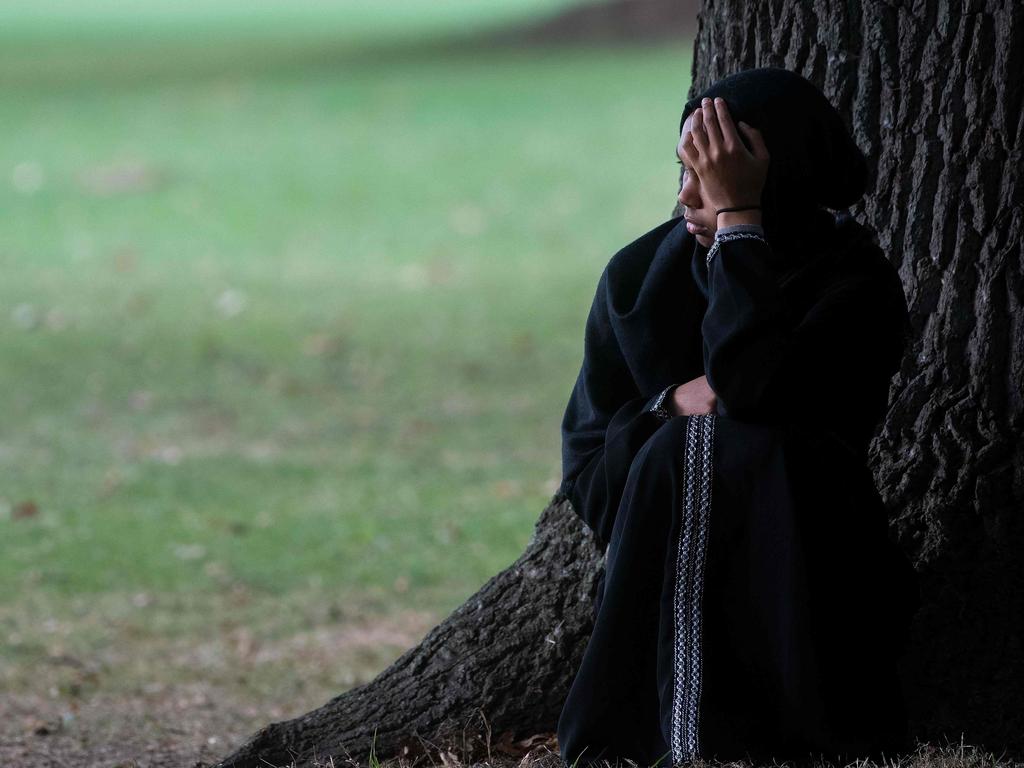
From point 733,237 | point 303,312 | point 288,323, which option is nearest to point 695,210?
point 733,237

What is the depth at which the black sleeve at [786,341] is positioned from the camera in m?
3.20

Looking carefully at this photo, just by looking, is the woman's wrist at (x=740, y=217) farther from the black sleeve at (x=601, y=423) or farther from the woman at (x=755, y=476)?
the black sleeve at (x=601, y=423)

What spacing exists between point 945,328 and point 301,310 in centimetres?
848

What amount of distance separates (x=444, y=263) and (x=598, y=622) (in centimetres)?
1020

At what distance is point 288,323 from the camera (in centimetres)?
1152

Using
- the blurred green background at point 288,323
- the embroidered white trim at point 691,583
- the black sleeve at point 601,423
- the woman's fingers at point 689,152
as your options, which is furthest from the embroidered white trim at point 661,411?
the blurred green background at point 288,323

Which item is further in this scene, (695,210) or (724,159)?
(695,210)

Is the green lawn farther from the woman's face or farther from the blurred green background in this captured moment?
the woman's face

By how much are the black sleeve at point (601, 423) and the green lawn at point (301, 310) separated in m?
3.26

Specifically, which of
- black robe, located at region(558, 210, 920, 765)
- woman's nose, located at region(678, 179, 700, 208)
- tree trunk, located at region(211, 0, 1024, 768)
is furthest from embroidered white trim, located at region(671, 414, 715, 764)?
tree trunk, located at region(211, 0, 1024, 768)

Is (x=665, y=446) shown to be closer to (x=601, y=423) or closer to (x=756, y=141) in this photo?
(x=601, y=423)

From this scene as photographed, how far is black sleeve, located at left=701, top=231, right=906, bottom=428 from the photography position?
3203 mm

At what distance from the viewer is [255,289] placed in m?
12.5

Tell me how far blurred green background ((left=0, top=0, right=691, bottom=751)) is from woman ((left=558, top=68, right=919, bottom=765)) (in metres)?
2.54
